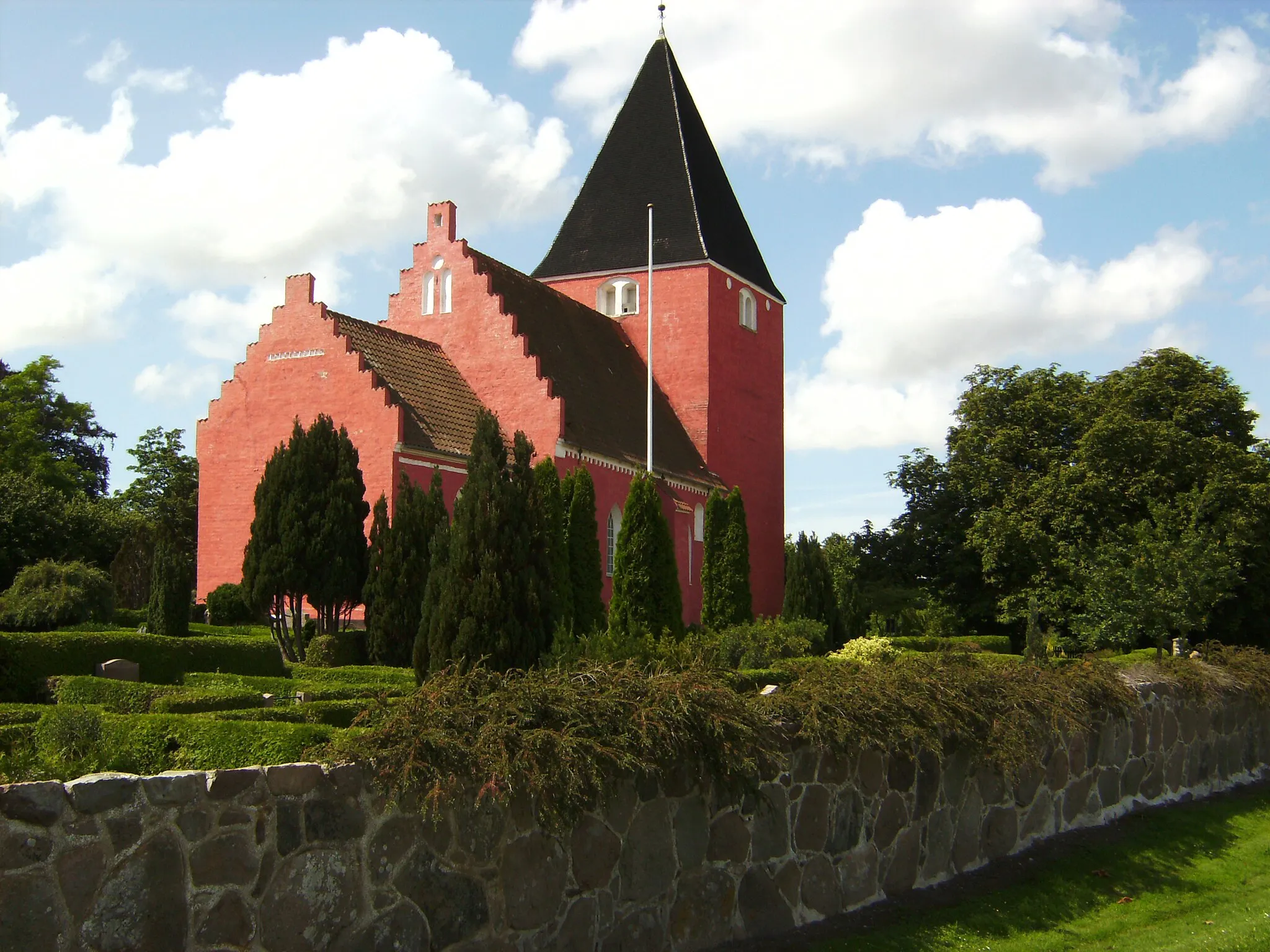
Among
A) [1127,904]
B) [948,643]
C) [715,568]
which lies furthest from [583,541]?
[1127,904]

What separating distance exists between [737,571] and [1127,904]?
15479mm

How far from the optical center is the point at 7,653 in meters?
11.2

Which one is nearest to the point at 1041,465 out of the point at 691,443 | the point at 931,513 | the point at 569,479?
the point at 931,513

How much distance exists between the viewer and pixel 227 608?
831 inches

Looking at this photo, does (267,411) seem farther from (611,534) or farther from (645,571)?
(645,571)

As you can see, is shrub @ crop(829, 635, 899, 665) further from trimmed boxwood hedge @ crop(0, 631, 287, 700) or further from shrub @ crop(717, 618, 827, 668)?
trimmed boxwood hedge @ crop(0, 631, 287, 700)

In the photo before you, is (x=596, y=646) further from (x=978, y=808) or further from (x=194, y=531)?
(x=194, y=531)

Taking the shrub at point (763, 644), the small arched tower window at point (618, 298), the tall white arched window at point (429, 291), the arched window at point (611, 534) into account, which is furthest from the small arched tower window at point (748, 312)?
the shrub at point (763, 644)

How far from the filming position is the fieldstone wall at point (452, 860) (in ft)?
15.8

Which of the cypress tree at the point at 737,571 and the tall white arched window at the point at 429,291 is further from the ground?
the tall white arched window at the point at 429,291

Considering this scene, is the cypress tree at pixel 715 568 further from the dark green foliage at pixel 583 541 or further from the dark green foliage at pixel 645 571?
the dark green foliage at pixel 583 541

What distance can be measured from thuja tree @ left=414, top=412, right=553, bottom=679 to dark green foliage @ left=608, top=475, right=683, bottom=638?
21.3 feet

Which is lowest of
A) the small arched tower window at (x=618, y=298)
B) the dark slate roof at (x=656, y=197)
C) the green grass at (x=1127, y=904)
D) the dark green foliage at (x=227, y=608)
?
the green grass at (x=1127, y=904)

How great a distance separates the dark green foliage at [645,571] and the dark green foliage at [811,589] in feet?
16.2
